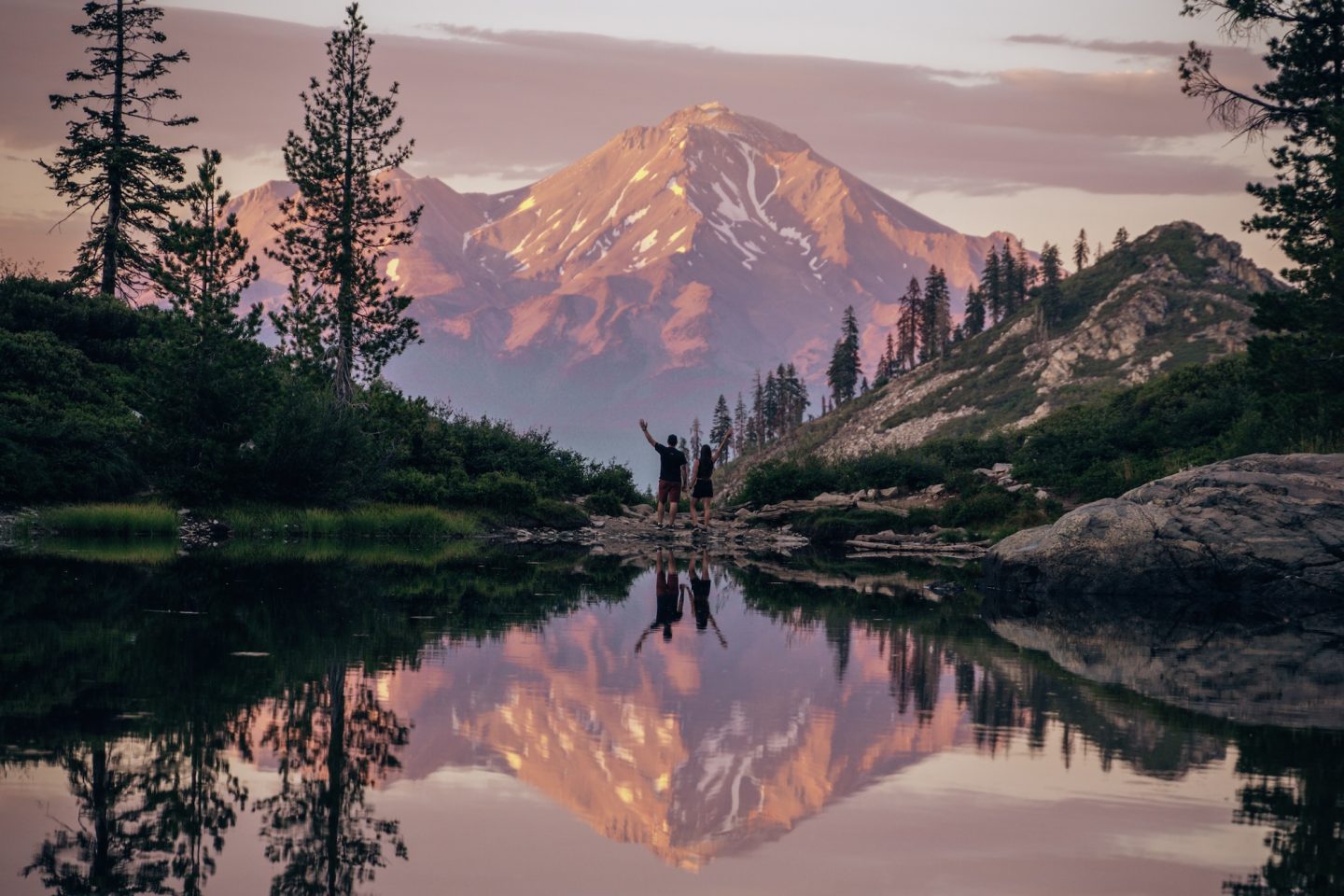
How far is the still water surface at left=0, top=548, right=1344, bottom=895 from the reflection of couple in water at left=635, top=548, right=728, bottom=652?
116cm

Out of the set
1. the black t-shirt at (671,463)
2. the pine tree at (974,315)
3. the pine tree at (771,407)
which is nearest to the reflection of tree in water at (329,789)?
the black t-shirt at (671,463)

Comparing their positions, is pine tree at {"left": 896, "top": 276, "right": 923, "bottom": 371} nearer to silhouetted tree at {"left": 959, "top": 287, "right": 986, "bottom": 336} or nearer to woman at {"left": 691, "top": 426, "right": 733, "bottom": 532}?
silhouetted tree at {"left": 959, "top": 287, "right": 986, "bottom": 336}

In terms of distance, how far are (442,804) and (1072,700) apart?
6216 mm

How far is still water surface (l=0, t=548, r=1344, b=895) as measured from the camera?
6.35 metres

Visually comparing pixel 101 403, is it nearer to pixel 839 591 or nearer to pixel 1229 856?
pixel 839 591

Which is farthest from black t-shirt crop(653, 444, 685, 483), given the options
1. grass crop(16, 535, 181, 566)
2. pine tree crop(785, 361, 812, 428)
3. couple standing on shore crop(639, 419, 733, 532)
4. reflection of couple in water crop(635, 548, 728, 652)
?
pine tree crop(785, 361, 812, 428)

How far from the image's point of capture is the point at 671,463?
117 feet

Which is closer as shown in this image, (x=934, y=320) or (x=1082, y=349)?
(x=1082, y=349)

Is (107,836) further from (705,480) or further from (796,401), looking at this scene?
(796,401)

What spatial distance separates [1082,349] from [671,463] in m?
117

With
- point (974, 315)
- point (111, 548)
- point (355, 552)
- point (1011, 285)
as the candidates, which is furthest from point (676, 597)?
point (1011, 285)

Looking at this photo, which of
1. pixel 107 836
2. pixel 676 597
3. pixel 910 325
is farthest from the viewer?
pixel 910 325

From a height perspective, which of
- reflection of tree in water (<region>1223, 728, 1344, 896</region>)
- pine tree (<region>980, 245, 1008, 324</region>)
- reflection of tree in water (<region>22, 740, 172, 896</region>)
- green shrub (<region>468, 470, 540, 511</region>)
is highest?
pine tree (<region>980, 245, 1008, 324</region>)

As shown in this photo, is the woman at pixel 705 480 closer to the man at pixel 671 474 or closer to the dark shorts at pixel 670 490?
the man at pixel 671 474
